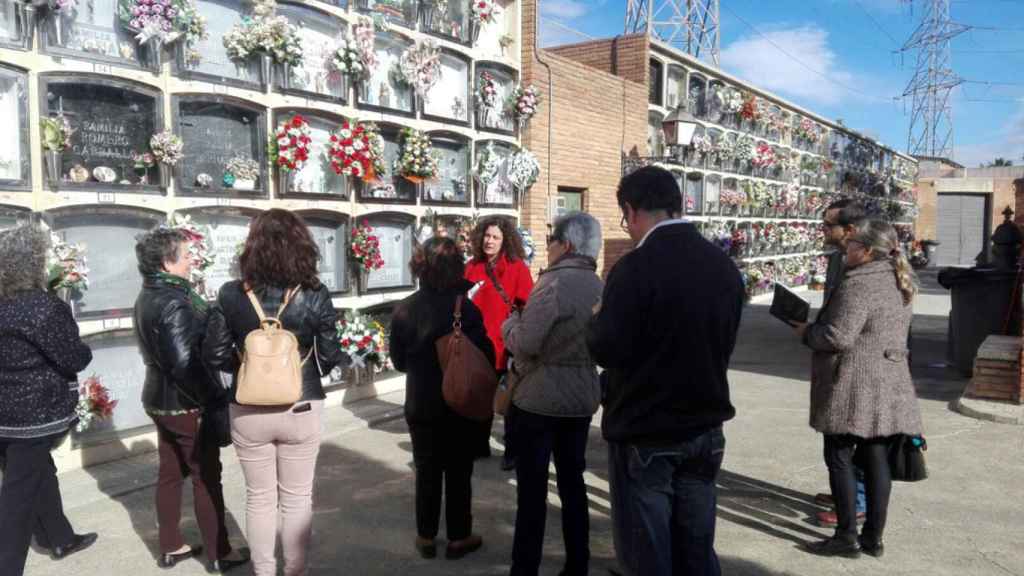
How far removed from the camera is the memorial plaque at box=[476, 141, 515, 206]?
23.1 ft

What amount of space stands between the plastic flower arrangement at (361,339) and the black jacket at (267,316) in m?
2.82

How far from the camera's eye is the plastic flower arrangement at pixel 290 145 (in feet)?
16.6

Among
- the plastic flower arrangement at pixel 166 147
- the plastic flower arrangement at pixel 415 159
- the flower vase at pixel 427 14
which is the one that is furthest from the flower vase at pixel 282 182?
the flower vase at pixel 427 14

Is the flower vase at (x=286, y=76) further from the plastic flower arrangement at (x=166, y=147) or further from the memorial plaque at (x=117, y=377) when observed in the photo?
the memorial plaque at (x=117, y=377)

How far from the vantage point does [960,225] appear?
24.8 meters

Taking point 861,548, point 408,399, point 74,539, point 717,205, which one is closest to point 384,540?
point 408,399

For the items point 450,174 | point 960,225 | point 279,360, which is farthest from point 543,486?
point 960,225

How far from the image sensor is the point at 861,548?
10.5 ft

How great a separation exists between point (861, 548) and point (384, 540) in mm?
2115

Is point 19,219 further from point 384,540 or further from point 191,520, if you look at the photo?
point 384,540

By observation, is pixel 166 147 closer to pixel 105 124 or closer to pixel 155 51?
pixel 105 124

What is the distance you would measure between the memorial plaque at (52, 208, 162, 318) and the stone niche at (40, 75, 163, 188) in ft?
0.57

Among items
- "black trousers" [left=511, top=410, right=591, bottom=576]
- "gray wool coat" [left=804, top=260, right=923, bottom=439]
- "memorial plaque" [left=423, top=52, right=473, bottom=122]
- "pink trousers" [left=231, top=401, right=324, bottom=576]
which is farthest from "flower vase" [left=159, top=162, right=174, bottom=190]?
"gray wool coat" [left=804, top=260, right=923, bottom=439]

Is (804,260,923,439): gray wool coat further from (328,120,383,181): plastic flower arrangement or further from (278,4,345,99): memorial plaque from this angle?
(278,4,345,99): memorial plaque
